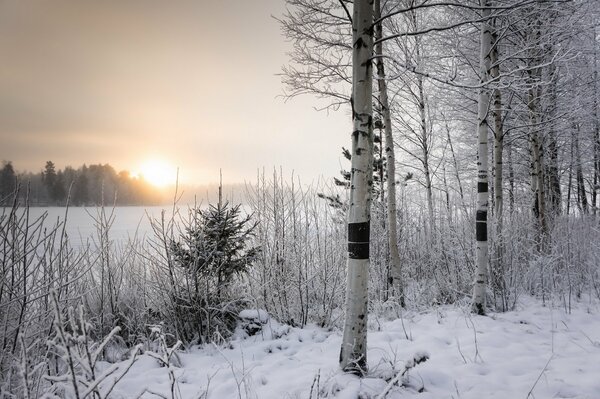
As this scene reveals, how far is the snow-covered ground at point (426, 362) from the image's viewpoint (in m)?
2.97

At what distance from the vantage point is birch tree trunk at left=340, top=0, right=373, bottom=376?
315 centimetres

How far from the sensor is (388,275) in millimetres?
7297

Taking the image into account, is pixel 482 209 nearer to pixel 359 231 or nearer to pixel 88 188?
pixel 359 231

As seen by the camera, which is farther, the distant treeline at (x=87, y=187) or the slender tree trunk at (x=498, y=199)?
the distant treeline at (x=87, y=187)

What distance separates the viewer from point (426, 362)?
11.5 feet

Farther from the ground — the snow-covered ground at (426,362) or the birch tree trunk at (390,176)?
the birch tree trunk at (390,176)

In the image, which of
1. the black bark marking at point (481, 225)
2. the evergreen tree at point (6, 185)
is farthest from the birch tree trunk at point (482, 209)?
the evergreen tree at point (6, 185)

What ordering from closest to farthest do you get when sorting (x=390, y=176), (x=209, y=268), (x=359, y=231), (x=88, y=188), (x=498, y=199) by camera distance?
(x=359, y=231) < (x=209, y=268) < (x=390, y=176) < (x=498, y=199) < (x=88, y=188)

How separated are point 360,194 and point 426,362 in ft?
6.39

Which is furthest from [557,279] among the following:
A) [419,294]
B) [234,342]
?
[234,342]

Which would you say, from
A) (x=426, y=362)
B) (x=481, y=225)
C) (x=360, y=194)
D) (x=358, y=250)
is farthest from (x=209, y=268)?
(x=481, y=225)

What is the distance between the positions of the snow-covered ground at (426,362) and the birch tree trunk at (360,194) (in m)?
0.35

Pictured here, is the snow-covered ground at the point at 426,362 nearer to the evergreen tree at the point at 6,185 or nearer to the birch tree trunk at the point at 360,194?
the birch tree trunk at the point at 360,194

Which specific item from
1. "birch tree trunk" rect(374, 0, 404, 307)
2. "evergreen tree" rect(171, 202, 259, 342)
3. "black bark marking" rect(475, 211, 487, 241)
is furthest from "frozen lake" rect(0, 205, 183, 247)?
"black bark marking" rect(475, 211, 487, 241)
